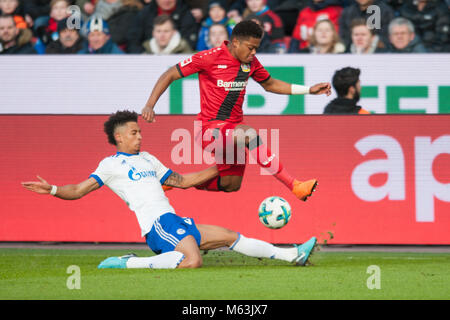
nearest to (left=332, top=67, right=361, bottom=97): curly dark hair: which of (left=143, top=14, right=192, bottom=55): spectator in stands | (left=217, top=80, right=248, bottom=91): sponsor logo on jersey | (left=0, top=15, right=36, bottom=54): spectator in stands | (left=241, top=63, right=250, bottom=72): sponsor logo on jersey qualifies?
(left=143, top=14, right=192, bottom=55): spectator in stands

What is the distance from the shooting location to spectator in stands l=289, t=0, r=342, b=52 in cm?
1290

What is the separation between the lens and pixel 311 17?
42.7 ft

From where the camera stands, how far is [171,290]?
6.19m

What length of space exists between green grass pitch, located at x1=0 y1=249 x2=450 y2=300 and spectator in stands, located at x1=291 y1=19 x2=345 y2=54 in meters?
4.31

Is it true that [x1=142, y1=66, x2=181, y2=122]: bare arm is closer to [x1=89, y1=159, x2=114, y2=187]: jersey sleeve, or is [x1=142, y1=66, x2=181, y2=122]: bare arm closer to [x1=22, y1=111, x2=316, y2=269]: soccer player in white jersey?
[x1=22, y1=111, x2=316, y2=269]: soccer player in white jersey

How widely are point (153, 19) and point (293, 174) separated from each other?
404 centimetres

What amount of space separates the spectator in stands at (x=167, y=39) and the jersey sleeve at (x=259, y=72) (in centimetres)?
455

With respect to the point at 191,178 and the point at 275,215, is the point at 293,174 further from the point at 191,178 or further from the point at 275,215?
the point at 191,178

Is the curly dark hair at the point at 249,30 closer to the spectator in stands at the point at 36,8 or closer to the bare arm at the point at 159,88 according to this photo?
the bare arm at the point at 159,88

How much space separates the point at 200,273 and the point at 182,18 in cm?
703

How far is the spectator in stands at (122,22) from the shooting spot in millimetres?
13500

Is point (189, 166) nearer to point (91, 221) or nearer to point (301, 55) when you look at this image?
point (91, 221)

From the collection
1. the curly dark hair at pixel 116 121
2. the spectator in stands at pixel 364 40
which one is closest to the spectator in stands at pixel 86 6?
the spectator in stands at pixel 364 40

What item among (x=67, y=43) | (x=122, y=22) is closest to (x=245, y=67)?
(x=67, y=43)
